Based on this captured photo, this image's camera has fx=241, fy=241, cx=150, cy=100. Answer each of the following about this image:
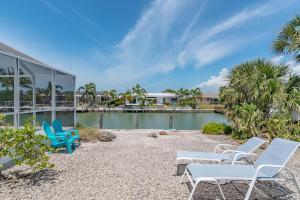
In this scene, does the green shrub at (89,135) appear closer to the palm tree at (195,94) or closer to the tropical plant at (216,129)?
the tropical plant at (216,129)

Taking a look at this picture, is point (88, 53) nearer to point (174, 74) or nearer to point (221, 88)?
point (221, 88)

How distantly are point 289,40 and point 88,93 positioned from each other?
43.3 meters

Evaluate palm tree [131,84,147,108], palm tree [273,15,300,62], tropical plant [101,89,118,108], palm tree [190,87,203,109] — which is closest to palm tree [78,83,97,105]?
tropical plant [101,89,118,108]

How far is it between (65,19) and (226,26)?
429 inches

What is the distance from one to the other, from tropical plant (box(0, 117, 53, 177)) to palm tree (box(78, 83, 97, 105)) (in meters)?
44.5

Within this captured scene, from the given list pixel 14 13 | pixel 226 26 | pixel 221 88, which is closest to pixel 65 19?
pixel 14 13

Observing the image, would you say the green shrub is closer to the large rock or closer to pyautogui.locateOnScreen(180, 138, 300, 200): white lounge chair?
the large rock

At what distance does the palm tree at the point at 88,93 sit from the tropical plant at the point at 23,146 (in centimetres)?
4452

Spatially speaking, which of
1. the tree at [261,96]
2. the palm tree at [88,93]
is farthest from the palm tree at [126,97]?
the tree at [261,96]

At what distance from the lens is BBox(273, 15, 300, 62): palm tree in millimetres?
8108

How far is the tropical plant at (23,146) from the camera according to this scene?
395cm

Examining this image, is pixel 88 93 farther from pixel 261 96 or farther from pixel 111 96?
pixel 261 96

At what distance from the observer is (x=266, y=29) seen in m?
12.2

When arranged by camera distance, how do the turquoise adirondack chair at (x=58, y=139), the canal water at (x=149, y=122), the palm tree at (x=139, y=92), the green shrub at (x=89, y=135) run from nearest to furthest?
the turquoise adirondack chair at (x=58, y=139), the green shrub at (x=89, y=135), the canal water at (x=149, y=122), the palm tree at (x=139, y=92)
